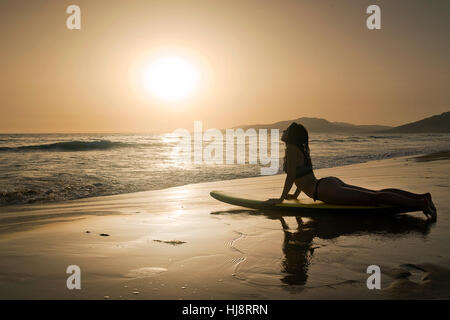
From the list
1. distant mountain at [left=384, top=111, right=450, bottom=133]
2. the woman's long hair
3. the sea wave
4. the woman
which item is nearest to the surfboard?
the woman

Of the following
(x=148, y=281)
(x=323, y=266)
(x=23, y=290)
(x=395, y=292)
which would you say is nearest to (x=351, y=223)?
(x=323, y=266)

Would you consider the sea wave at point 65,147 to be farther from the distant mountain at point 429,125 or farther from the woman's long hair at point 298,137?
the distant mountain at point 429,125

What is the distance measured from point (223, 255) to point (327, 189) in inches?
95.9

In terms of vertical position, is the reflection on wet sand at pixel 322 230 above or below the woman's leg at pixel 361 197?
below

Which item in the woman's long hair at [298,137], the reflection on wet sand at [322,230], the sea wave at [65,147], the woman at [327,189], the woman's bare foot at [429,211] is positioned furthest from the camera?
the sea wave at [65,147]

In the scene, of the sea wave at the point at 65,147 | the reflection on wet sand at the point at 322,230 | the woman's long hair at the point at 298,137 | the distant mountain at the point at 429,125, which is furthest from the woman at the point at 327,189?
the distant mountain at the point at 429,125

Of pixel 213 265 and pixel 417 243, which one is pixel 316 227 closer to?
pixel 417 243

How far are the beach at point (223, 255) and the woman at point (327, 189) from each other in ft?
0.81

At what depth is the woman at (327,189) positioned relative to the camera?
15.5 feet

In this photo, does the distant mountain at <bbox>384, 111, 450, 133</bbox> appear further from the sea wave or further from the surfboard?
the surfboard

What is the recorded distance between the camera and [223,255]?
347cm
